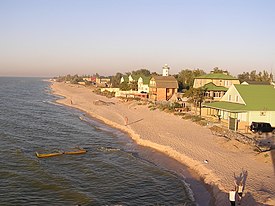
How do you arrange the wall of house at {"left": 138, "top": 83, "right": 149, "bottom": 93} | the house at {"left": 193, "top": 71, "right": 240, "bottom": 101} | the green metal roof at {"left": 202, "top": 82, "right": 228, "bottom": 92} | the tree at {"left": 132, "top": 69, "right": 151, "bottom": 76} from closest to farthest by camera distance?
the green metal roof at {"left": 202, "top": 82, "right": 228, "bottom": 92} → the house at {"left": 193, "top": 71, "right": 240, "bottom": 101} → the wall of house at {"left": 138, "top": 83, "right": 149, "bottom": 93} → the tree at {"left": 132, "top": 69, "right": 151, "bottom": 76}

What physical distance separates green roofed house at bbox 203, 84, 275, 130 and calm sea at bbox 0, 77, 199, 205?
32.8 feet

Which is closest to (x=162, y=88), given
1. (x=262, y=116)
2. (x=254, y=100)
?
(x=254, y=100)

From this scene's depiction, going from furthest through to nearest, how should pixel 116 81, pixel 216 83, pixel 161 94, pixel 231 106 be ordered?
pixel 116 81 < pixel 161 94 < pixel 216 83 < pixel 231 106

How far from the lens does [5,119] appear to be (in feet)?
154

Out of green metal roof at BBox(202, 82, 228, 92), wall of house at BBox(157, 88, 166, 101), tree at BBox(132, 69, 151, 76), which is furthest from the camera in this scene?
tree at BBox(132, 69, 151, 76)

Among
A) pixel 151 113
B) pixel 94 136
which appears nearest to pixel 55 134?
pixel 94 136

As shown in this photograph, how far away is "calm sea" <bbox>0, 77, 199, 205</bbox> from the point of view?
18578 mm

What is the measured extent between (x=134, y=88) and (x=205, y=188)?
65.2 meters

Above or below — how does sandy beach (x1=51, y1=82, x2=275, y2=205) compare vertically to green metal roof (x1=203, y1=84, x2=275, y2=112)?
below

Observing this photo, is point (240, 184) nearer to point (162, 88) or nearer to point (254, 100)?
point (254, 100)

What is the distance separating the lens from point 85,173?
75.8 feet

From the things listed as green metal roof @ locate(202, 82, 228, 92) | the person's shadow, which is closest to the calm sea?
the person's shadow

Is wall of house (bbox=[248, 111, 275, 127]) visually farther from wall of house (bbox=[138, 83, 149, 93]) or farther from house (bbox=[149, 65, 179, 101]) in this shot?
wall of house (bbox=[138, 83, 149, 93])

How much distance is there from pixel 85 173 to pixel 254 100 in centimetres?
1968
